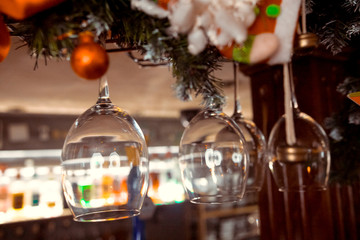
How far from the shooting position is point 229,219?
14.3ft

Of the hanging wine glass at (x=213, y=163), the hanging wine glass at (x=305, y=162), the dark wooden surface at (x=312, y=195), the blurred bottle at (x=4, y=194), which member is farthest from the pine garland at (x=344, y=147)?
the blurred bottle at (x=4, y=194)

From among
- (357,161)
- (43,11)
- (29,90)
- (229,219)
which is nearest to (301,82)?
(357,161)

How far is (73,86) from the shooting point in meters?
2.11

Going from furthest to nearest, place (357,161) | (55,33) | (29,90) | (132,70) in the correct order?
(29,90) → (132,70) → (357,161) → (55,33)

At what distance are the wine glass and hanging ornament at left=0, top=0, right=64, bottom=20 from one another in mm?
159

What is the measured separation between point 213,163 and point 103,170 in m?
0.14

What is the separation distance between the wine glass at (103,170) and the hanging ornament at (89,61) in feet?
0.40

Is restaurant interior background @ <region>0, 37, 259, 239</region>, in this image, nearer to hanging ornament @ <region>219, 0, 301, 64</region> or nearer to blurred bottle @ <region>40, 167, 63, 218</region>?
blurred bottle @ <region>40, 167, 63, 218</region>

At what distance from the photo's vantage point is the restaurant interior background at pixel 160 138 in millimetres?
1264

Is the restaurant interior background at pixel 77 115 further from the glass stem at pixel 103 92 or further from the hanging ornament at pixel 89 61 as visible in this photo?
the hanging ornament at pixel 89 61

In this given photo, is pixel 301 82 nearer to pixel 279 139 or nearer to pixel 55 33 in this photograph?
pixel 279 139

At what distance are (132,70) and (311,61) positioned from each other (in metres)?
0.84

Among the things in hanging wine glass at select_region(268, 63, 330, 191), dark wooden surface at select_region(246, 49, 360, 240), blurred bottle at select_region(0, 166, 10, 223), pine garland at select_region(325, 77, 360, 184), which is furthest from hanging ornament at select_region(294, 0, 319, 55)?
blurred bottle at select_region(0, 166, 10, 223)

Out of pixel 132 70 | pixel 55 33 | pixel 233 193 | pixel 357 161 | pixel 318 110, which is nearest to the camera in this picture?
pixel 55 33
